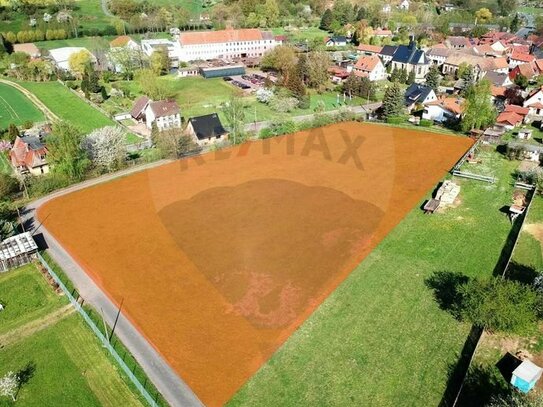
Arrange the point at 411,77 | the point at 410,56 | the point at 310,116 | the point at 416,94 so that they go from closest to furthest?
the point at 310,116, the point at 416,94, the point at 411,77, the point at 410,56

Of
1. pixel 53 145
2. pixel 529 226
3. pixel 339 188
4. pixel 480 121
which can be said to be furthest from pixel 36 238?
pixel 480 121

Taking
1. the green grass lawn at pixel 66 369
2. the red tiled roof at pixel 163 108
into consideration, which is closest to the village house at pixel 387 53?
the red tiled roof at pixel 163 108

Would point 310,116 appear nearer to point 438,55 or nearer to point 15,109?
point 438,55

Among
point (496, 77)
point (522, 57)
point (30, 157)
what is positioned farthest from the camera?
point (522, 57)

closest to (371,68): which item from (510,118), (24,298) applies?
(510,118)

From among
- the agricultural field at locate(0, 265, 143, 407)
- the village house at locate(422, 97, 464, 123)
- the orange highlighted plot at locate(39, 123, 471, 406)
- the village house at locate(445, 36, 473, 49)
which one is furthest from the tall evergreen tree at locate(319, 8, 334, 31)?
the agricultural field at locate(0, 265, 143, 407)

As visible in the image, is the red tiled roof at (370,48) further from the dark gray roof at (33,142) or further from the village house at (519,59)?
the dark gray roof at (33,142)
